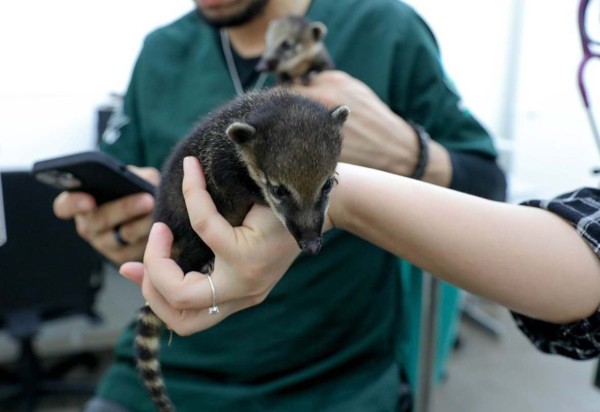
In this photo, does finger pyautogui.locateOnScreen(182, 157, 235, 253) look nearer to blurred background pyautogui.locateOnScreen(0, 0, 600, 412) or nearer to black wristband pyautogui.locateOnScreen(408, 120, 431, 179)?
black wristband pyautogui.locateOnScreen(408, 120, 431, 179)

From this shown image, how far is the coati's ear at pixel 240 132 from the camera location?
2.38 ft

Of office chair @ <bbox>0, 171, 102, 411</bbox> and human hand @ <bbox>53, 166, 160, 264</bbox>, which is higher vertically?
human hand @ <bbox>53, 166, 160, 264</bbox>

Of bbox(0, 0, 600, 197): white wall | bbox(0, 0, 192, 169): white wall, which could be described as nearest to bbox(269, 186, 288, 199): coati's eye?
bbox(0, 0, 600, 197): white wall

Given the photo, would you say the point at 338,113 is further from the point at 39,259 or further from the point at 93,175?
the point at 39,259

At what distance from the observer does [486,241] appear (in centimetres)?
77

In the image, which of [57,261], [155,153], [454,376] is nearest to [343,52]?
[155,153]

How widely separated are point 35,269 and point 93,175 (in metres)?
1.51

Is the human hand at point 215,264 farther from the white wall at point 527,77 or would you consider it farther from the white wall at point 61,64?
the white wall at point 527,77

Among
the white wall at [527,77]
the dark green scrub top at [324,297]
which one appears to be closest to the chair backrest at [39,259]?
the dark green scrub top at [324,297]

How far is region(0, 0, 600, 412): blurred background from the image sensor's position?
8.86 ft

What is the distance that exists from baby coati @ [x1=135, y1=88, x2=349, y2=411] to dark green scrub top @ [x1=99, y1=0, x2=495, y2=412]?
0.29 meters

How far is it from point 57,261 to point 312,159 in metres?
Result: 1.89

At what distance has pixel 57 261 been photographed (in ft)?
7.47

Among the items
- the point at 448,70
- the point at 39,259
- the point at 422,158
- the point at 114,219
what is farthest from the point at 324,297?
the point at 448,70
